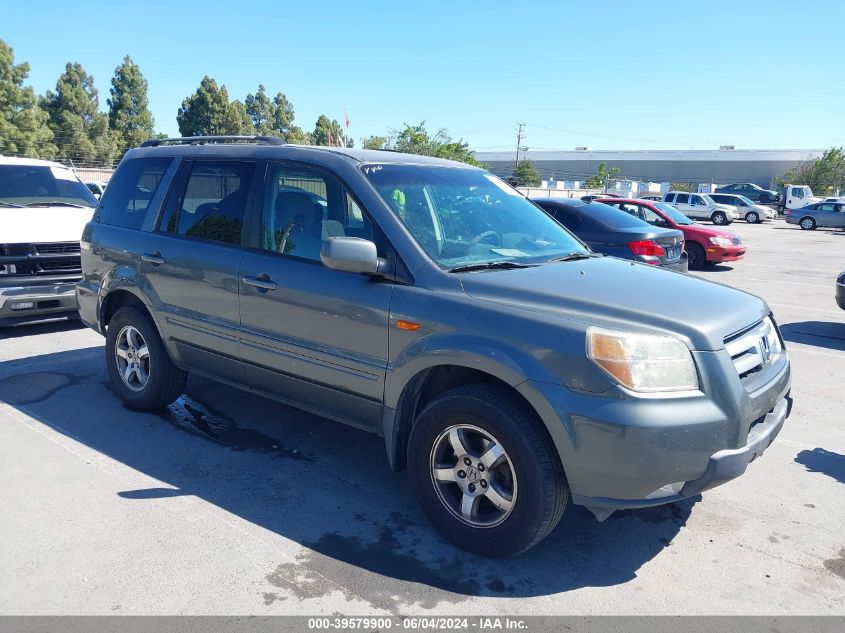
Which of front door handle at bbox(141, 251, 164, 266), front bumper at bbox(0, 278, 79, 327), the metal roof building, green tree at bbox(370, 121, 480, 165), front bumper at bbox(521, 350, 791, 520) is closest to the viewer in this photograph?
front bumper at bbox(521, 350, 791, 520)

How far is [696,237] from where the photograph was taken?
16500 millimetres

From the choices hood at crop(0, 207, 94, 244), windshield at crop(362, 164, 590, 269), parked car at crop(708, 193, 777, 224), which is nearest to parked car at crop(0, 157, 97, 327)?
hood at crop(0, 207, 94, 244)

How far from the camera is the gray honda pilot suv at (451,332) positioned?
296cm

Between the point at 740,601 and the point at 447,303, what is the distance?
1.90 metres

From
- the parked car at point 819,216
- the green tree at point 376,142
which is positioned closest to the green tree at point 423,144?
the green tree at point 376,142

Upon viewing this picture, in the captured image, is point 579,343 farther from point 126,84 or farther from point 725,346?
point 126,84

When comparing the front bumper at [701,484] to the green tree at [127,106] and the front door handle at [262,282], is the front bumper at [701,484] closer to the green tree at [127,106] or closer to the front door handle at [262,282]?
the front door handle at [262,282]

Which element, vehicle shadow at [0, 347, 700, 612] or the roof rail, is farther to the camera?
the roof rail

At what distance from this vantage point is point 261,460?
176 inches

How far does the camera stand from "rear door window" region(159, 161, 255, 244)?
4.47m

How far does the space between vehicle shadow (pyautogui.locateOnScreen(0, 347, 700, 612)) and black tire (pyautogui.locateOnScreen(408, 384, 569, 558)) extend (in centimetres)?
15

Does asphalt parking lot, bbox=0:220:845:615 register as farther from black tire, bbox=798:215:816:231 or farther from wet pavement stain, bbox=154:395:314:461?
black tire, bbox=798:215:816:231

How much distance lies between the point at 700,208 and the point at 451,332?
3712cm

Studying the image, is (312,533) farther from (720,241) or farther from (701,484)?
(720,241)
